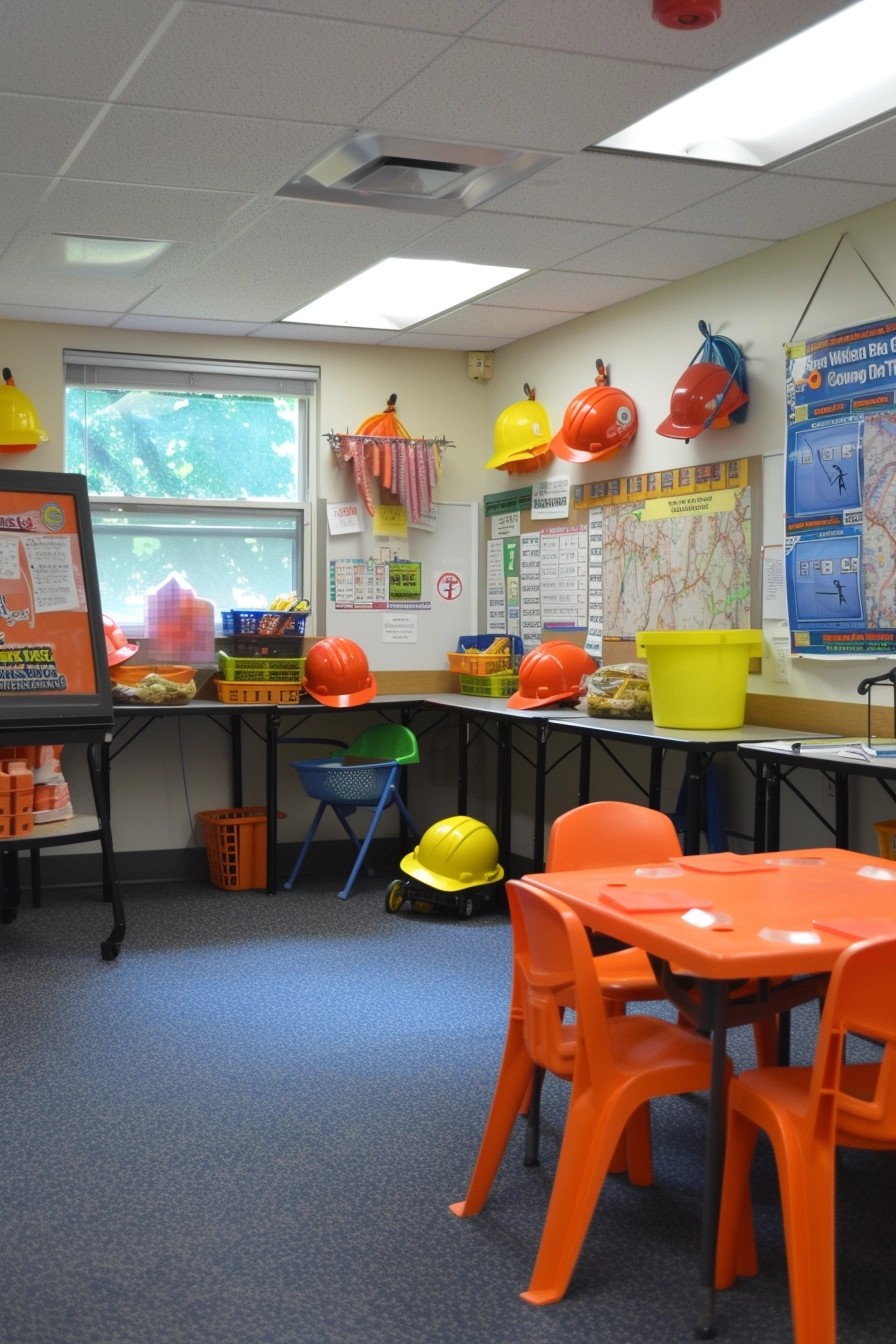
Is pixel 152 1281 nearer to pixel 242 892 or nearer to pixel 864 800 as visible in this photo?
pixel 864 800

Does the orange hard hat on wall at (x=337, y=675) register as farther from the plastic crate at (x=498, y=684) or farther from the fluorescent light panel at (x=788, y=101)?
the fluorescent light panel at (x=788, y=101)

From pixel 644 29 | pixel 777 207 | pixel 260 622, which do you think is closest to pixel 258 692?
pixel 260 622

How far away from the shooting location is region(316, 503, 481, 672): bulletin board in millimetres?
6523

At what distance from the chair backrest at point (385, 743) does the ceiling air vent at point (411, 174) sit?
254cm

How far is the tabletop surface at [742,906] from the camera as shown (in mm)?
2227

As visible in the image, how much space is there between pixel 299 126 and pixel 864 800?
2.70m

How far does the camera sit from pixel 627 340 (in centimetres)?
559

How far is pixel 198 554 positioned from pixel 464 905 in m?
2.18

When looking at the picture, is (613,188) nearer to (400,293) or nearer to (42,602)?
(400,293)

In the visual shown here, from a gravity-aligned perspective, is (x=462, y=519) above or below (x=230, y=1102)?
above

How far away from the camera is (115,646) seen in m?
5.89

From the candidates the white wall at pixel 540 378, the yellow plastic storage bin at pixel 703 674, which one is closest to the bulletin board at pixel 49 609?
the white wall at pixel 540 378

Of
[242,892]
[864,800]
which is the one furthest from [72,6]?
[242,892]

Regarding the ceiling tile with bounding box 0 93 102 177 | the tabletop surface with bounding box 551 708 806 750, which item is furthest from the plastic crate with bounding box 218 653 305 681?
the ceiling tile with bounding box 0 93 102 177
